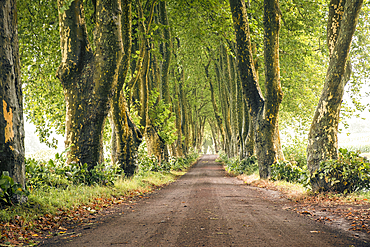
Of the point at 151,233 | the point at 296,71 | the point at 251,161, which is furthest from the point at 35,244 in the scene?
the point at 296,71

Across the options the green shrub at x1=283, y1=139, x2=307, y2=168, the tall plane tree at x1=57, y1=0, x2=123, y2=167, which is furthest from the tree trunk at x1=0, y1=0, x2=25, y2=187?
the green shrub at x1=283, y1=139, x2=307, y2=168

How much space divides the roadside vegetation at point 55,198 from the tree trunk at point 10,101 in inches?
17.8

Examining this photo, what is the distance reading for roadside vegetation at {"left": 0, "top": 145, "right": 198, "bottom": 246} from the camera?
4.55 meters

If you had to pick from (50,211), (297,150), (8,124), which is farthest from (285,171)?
(8,124)

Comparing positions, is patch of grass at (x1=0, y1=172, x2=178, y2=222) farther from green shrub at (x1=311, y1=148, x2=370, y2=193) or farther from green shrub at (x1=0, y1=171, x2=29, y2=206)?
green shrub at (x1=311, y1=148, x2=370, y2=193)

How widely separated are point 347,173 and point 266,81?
559 centimetres

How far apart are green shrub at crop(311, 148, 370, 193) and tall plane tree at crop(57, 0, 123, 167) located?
6.49 m

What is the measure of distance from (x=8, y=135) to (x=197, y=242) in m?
3.94

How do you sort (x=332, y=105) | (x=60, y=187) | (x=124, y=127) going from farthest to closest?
(x=124, y=127) → (x=332, y=105) → (x=60, y=187)

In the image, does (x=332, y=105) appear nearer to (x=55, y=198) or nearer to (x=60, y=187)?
(x=55, y=198)

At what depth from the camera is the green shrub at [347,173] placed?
6.91 m

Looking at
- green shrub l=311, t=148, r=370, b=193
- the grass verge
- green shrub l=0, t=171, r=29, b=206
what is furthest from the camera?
green shrub l=311, t=148, r=370, b=193

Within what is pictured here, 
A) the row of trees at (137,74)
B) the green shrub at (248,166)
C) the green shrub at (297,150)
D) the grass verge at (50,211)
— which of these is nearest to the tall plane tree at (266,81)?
the row of trees at (137,74)

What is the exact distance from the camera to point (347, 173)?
6922mm
